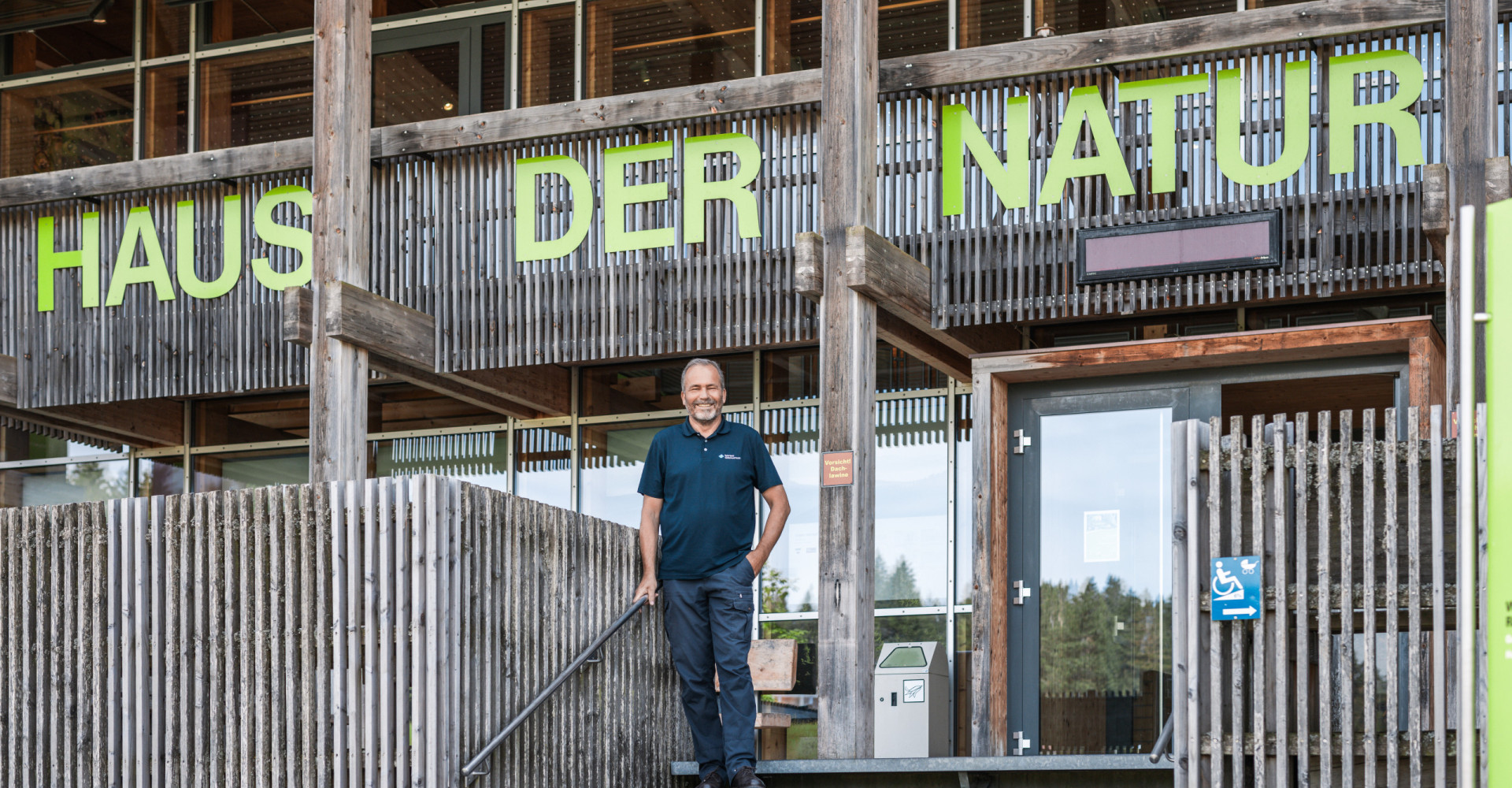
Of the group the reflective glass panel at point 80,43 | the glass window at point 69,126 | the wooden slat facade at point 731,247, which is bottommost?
the wooden slat facade at point 731,247

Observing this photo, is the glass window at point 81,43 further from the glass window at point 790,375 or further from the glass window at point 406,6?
the glass window at point 790,375

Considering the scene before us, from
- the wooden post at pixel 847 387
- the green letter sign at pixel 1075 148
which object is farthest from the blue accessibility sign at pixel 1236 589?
the green letter sign at pixel 1075 148

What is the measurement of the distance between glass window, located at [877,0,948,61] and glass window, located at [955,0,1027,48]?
0.42 ft

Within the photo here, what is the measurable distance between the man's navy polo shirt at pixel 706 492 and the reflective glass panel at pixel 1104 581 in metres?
2.76

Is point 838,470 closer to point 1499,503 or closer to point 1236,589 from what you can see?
point 1236,589

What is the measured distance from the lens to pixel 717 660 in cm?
784

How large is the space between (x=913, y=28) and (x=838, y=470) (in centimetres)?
397

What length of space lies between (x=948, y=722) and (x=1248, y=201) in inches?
147

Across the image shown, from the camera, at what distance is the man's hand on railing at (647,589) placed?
26.9 ft

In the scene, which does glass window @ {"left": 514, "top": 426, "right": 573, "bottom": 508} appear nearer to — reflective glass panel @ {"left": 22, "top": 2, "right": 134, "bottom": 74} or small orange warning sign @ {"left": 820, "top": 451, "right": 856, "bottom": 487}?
small orange warning sign @ {"left": 820, "top": 451, "right": 856, "bottom": 487}

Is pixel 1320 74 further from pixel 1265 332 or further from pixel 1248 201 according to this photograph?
pixel 1265 332

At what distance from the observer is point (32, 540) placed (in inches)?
325

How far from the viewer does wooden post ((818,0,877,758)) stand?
8.94m

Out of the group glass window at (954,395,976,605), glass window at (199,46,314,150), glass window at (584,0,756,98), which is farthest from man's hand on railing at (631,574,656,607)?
glass window at (199,46,314,150)
